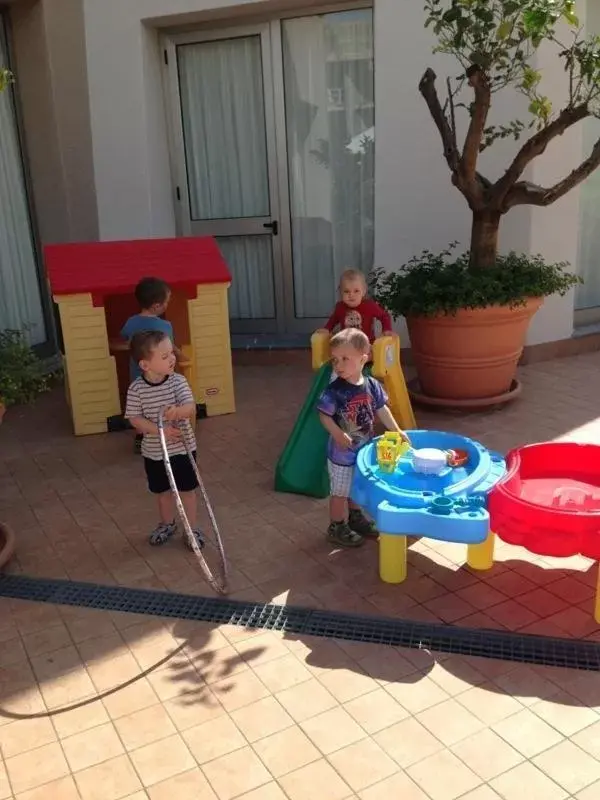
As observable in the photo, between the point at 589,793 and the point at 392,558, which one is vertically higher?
the point at 392,558

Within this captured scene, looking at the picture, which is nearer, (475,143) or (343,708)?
(343,708)

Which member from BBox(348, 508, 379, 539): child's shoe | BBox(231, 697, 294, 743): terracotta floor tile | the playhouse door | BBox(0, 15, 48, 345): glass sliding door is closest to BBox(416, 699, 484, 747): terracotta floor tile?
BBox(231, 697, 294, 743): terracotta floor tile

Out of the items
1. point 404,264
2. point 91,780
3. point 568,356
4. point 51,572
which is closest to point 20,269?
point 404,264

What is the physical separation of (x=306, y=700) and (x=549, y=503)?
4.24 ft

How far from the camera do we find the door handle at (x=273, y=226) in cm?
761

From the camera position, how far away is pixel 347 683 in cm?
282

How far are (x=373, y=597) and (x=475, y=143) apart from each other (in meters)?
3.32

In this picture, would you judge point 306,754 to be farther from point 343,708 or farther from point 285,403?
point 285,403

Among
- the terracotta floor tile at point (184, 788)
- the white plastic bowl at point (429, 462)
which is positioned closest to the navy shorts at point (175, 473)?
the white plastic bowl at point (429, 462)

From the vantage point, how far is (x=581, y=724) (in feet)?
8.36

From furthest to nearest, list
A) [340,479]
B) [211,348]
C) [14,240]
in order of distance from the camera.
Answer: [14,240] → [211,348] → [340,479]

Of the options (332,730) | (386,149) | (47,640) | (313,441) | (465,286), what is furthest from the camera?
(386,149)

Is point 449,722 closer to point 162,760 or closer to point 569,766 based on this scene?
point 569,766

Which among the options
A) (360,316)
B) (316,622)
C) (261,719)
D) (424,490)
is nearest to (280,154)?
(360,316)
